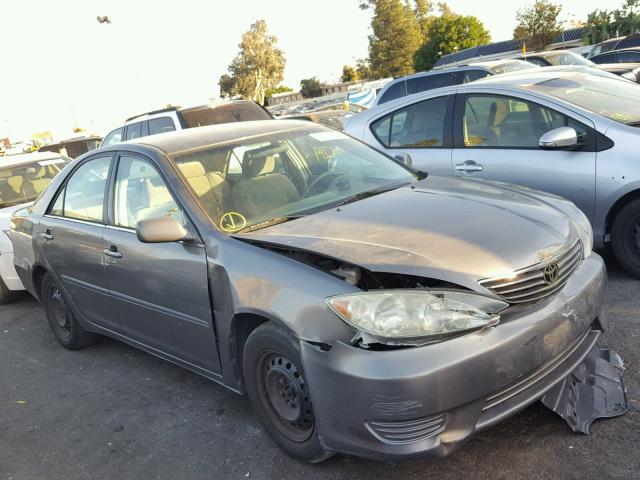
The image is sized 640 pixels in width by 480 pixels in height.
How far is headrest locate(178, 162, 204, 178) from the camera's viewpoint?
360 cm

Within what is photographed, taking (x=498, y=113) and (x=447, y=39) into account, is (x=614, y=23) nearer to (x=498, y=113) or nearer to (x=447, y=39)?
A: (x=447, y=39)

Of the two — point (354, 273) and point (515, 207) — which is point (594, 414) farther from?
point (354, 273)

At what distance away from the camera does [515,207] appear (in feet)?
10.5

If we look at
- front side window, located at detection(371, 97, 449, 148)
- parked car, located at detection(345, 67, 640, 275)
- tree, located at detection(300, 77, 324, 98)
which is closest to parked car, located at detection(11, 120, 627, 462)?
parked car, located at detection(345, 67, 640, 275)

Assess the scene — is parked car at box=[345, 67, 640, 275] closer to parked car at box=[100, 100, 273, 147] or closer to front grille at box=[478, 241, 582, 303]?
front grille at box=[478, 241, 582, 303]

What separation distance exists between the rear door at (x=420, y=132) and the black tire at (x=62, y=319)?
123 inches

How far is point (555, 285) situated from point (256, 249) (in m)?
1.41

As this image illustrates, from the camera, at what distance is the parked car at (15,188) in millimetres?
6531

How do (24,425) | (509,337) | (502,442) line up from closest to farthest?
(509,337) < (502,442) < (24,425)

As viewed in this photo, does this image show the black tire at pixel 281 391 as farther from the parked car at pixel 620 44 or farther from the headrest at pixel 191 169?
the parked car at pixel 620 44

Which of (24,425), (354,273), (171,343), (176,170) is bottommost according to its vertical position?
(24,425)

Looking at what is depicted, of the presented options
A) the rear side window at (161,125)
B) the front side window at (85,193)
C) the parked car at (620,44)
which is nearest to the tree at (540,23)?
the parked car at (620,44)

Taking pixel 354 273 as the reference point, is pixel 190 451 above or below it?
below

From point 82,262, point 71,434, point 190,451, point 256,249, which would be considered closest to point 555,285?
point 256,249
